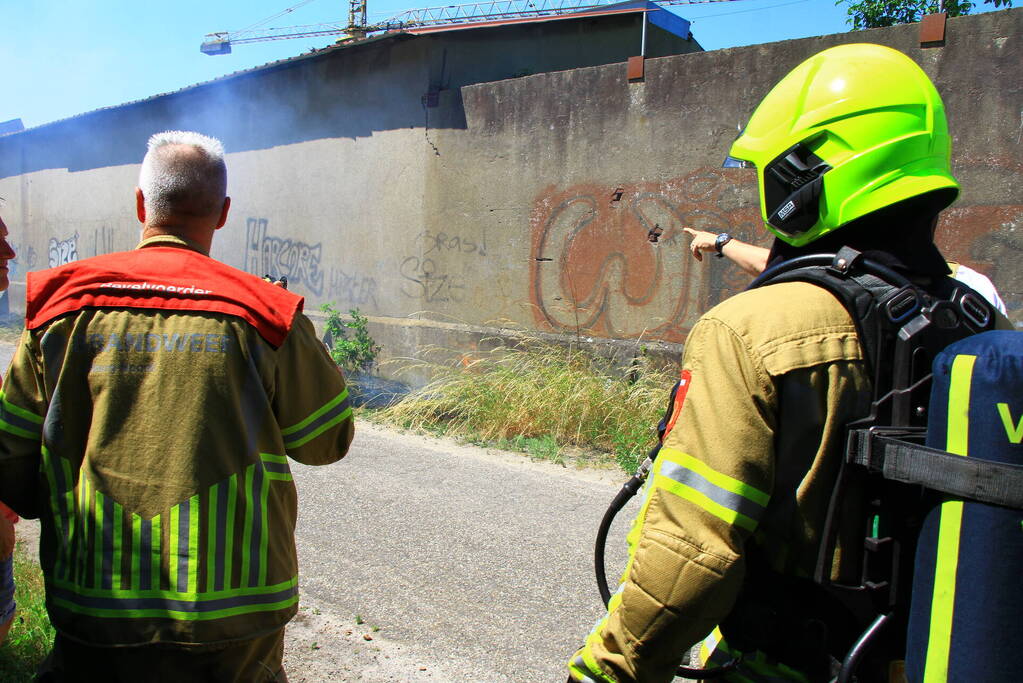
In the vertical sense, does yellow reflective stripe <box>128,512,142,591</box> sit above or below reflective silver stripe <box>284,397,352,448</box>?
below

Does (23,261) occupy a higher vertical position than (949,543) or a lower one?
lower

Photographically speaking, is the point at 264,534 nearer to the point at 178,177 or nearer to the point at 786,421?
the point at 178,177

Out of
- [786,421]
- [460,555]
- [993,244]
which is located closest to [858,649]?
[786,421]

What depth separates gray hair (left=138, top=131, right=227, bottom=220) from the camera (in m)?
1.86

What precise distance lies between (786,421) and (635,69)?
662 cm

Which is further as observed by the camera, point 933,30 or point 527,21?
point 527,21

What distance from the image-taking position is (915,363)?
1.21 m

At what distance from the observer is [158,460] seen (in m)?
1.62

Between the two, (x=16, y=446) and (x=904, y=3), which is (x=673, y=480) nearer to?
(x=16, y=446)

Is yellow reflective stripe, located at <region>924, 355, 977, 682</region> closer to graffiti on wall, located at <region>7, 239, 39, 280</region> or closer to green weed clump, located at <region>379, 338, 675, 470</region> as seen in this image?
green weed clump, located at <region>379, 338, 675, 470</region>

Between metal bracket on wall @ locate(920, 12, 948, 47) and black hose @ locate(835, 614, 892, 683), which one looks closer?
black hose @ locate(835, 614, 892, 683)

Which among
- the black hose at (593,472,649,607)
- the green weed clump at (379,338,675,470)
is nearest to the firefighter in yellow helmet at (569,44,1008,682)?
the black hose at (593,472,649,607)

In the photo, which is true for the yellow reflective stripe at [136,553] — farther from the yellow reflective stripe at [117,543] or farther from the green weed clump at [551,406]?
the green weed clump at [551,406]

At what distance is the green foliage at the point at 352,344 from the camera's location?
864 centimetres
